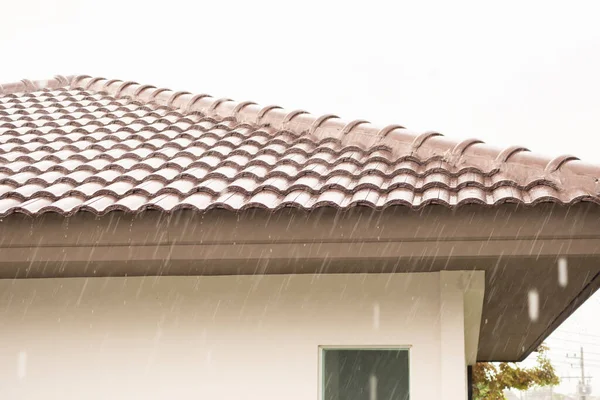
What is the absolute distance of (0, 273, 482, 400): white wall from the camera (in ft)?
17.9

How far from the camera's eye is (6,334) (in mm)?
5984

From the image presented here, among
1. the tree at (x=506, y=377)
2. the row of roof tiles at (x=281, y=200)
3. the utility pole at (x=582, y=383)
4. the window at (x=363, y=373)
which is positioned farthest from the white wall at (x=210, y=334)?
the utility pole at (x=582, y=383)

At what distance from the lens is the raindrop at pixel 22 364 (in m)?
5.86

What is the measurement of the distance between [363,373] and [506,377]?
67.2 ft

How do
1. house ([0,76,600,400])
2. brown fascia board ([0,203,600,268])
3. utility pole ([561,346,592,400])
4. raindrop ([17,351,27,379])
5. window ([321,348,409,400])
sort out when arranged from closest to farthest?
brown fascia board ([0,203,600,268]), house ([0,76,600,400]), window ([321,348,409,400]), raindrop ([17,351,27,379]), utility pole ([561,346,592,400])

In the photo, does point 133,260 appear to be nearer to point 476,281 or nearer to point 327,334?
point 327,334

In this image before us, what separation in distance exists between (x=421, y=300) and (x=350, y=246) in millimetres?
955

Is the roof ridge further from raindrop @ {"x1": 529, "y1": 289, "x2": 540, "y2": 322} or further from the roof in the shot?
raindrop @ {"x1": 529, "y1": 289, "x2": 540, "y2": 322}

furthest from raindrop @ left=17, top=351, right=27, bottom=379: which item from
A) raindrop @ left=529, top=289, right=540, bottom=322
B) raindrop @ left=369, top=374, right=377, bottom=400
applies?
raindrop @ left=529, top=289, right=540, bottom=322

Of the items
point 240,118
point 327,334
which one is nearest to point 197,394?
point 327,334

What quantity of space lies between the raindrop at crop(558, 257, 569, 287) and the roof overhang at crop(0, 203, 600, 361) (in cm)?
6

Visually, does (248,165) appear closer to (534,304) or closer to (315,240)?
(315,240)

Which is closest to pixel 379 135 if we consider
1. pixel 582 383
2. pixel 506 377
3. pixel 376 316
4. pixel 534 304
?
pixel 376 316

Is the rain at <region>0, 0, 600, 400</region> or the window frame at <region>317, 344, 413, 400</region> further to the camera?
the window frame at <region>317, 344, 413, 400</region>
